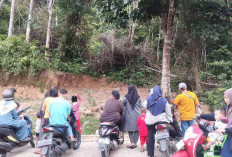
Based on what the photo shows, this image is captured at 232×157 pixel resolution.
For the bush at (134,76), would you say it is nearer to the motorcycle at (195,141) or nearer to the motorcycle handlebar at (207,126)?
the motorcycle handlebar at (207,126)

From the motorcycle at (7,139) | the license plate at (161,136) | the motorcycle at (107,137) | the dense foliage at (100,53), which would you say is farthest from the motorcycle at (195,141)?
the dense foliage at (100,53)

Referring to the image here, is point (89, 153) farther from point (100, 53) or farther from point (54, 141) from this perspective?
point (100, 53)

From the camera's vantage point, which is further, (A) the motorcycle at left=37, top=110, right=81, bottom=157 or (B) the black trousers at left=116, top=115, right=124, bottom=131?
(B) the black trousers at left=116, top=115, right=124, bottom=131

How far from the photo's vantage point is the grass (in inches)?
285

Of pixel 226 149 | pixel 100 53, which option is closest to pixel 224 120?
pixel 226 149

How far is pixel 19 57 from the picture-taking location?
41.6 feet

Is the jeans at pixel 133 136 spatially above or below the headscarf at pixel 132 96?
below

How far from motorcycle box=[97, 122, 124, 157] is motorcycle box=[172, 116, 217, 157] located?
5.72 feet

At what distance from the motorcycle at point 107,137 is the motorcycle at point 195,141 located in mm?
1744

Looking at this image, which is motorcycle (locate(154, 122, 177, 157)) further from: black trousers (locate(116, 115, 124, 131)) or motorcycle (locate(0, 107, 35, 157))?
motorcycle (locate(0, 107, 35, 157))

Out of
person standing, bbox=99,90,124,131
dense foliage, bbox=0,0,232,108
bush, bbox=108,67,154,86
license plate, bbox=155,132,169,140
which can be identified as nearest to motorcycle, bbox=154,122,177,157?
license plate, bbox=155,132,169,140

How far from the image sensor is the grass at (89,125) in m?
7.24

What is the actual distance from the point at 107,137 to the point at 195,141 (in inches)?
78.6

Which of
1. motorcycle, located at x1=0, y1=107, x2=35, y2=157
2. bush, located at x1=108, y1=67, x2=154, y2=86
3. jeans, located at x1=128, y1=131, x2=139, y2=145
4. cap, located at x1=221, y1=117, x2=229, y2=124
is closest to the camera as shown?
cap, located at x1=221, y1=117, x2=229, y2=124
